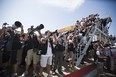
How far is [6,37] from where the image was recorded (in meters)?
4.96

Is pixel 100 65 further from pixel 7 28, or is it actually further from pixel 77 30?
pixel 7 28

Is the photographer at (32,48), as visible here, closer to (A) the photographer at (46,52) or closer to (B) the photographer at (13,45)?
(A) the photographer at (46,52)

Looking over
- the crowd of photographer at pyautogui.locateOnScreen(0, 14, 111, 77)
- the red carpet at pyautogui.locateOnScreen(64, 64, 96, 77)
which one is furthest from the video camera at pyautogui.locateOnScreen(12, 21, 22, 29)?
the red carpet at pyautogui.locateOnScreen(64, 64, 96, 77)

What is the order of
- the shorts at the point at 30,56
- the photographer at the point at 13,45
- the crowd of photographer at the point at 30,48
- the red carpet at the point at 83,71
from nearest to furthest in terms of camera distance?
1. the photographer at the point at 13,45
2. the crowd of photographer at the point at 30,48
3. the shorts at the point at 30,56
4. the red carpet at the point at 83,71

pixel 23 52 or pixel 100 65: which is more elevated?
pixel 23 52

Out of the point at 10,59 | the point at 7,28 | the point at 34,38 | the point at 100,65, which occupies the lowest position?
the point at 100,65

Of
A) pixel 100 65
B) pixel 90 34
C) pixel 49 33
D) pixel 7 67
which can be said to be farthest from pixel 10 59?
pixel 90 34

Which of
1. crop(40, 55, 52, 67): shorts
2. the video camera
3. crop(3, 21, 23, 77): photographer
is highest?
the video camera

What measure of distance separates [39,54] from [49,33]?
681mm

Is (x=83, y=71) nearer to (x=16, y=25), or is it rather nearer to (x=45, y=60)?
(x=45, y=60)

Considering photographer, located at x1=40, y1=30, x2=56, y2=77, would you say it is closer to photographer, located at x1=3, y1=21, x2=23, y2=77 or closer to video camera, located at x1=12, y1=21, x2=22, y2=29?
photographer, located at x1=3, y1=21, x2=23, y2=77

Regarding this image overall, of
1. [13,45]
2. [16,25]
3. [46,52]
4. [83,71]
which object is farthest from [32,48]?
[83,71]

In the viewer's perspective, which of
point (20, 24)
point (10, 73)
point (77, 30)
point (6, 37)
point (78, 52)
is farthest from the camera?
point (77, 30)

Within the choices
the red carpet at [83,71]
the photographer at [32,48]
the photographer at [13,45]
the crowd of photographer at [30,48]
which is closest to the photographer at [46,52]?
the crowd of photographer at [30,48]
